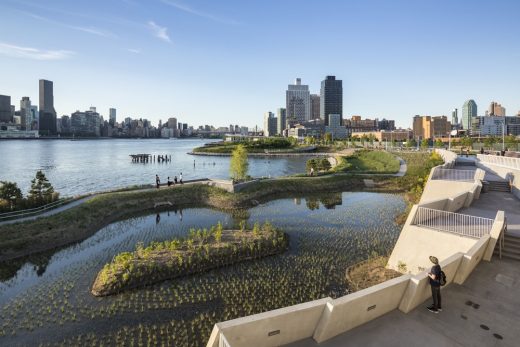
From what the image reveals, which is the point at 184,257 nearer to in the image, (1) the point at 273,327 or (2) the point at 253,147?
(1) the point at 273,327

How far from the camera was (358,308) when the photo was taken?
830cm

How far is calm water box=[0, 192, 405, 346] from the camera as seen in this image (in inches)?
508

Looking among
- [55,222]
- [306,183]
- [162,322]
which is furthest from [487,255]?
[306,183]

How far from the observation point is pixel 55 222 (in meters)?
25.1

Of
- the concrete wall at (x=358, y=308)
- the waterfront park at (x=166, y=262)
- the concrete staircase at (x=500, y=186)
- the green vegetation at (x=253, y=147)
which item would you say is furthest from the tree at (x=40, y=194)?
the green vegetation at (x=253, y=147)

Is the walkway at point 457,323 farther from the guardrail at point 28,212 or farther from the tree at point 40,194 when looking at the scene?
the tree at point 40,194

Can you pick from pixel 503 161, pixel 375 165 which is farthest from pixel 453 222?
pixel 375 165

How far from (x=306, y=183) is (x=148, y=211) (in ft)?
73.6

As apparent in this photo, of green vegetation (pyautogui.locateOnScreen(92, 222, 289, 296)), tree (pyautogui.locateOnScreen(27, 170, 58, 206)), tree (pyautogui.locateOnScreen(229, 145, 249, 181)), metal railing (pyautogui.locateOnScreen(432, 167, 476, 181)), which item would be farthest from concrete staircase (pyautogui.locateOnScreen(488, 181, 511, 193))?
tree (pyautogui.locateOnScreen(27, 170, 58, 206))

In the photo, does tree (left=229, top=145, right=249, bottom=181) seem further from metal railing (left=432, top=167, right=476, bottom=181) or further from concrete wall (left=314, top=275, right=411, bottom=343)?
concrete wall (left=314, top=275, right=411, bottom=343)

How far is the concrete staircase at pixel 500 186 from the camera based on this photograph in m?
25.1

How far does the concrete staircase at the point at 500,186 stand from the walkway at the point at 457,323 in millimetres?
17391

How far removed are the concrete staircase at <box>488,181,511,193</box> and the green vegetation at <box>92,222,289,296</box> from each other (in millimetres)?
16964

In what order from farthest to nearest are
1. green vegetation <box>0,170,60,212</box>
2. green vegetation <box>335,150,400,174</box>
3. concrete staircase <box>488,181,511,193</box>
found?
green vegetation <box>335,150,400,174</box>
green vegetation <box>0,170,60,212</box>
concrete staircase <box>488,181,511,193</box>
